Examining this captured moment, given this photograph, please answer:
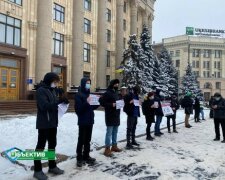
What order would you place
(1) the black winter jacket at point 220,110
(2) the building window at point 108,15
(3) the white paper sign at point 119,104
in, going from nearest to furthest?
(3) the white paper sign at point 119,104 < (1) the black winter jacket at point 220,110 < (2) the building window at point 108,15

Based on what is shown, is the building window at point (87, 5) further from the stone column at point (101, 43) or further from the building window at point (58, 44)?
the building window at point (58, 44)

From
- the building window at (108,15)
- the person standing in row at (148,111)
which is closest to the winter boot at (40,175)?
the person standing in row at (148,111)

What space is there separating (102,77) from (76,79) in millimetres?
5724

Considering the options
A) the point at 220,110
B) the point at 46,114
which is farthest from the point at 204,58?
the point at 46,114

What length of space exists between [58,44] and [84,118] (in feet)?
80.3

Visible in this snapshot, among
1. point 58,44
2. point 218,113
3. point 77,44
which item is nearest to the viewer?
point 218,113

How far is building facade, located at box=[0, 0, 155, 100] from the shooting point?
983 inches

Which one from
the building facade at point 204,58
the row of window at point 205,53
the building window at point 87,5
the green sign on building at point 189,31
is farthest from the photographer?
the row of window at point 205,53

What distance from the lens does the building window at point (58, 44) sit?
3040cm

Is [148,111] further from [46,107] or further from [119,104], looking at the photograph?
[46,107]

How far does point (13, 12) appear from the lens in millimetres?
25016

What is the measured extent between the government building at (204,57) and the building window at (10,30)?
82845 millimetres

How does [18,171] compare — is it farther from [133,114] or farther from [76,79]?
[76,79]

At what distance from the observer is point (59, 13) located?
102ft
